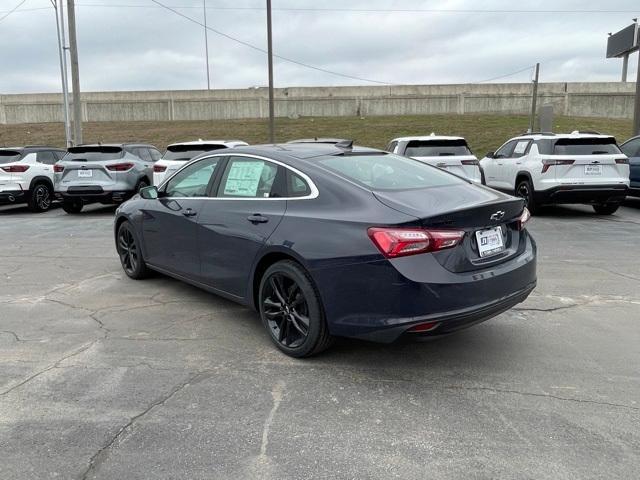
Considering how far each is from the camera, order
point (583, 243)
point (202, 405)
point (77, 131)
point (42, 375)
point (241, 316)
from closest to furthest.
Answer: point (202, 405), point (42, 375), point (241, 316), point (583, 243), point (77, 131)

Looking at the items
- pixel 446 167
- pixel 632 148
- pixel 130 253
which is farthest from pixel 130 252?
pixel 632 148

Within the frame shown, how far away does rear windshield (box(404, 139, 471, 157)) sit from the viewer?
10531 mm

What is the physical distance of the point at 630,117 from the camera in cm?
3619

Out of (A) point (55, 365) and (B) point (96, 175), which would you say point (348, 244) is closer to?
(A) point (55, 365)

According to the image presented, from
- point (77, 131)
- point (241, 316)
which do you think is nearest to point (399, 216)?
point (241, 316)

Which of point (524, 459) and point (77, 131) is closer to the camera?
point (524, 459)

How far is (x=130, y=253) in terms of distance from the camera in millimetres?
6336

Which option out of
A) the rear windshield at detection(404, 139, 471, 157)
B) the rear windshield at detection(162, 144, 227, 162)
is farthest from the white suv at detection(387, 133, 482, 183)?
the rear windshield at detection(162, 144, 227, 162)

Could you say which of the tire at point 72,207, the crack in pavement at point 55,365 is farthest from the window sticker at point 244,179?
the tire at point 72,207

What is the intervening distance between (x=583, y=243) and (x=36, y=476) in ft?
26.0

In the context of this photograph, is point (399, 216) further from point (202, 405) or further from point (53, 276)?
point (53, 276)

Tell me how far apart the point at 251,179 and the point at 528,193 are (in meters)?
8.11

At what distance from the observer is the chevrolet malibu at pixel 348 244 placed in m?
3.39

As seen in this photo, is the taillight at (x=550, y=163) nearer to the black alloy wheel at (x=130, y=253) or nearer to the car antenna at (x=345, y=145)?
the car antenna at (x=345, y=145)
